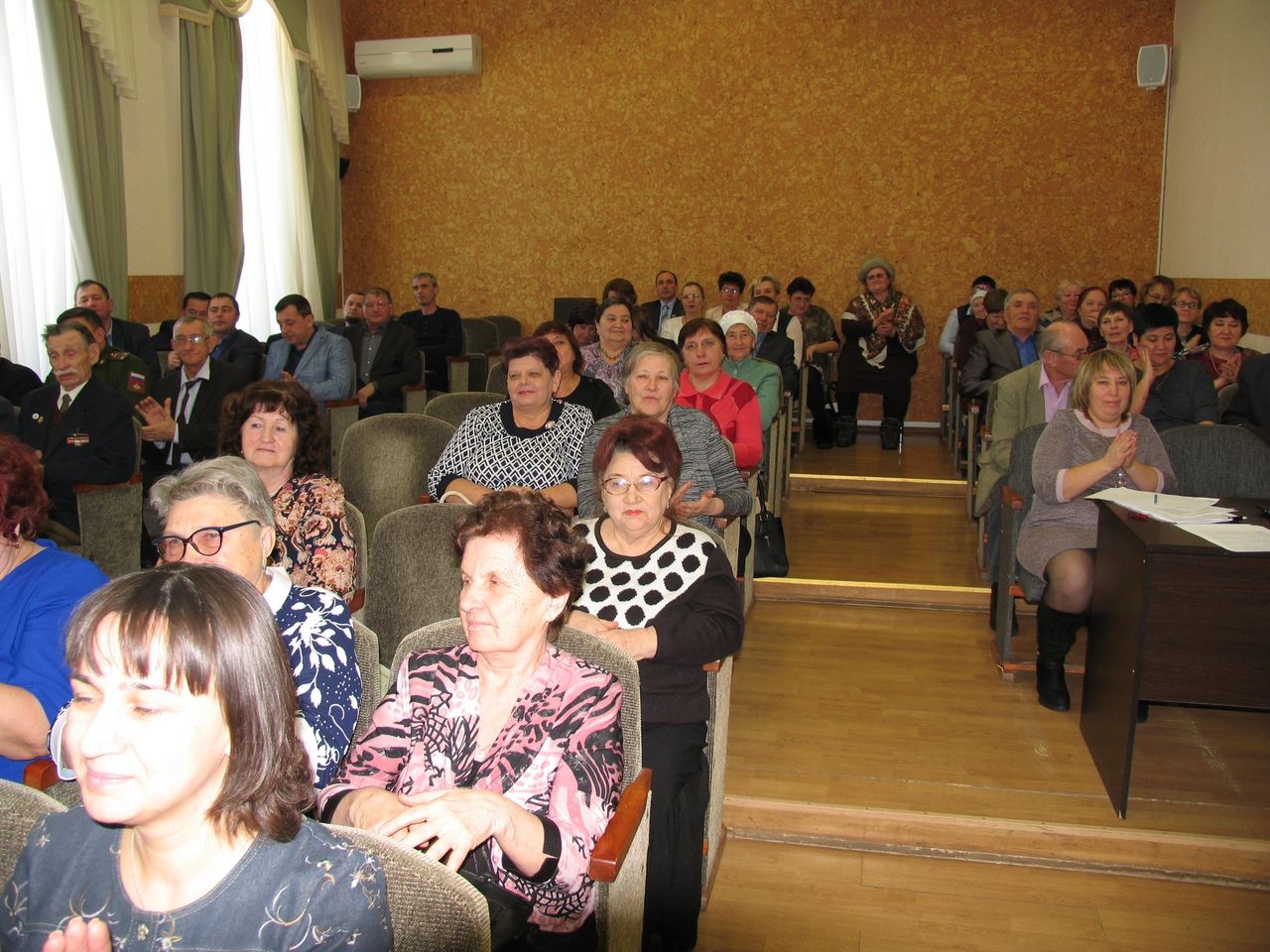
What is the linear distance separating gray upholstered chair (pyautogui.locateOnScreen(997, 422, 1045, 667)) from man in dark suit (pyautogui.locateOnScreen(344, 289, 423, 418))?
3.77 m

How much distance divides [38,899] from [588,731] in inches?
29.7

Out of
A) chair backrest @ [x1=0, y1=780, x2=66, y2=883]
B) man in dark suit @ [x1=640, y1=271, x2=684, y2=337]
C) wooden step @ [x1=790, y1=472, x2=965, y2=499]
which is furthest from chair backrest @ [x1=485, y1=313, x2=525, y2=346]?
chair backrest @ [x1=0, y1=780, x2=66, y2=883]

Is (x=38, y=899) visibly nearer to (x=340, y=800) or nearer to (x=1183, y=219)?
(x=340, y=800)

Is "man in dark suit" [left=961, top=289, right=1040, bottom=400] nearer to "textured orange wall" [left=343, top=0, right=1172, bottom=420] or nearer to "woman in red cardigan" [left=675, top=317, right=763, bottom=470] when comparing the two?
"woman in red cardigan" [left=675, top=317, right=763, bottom=470]

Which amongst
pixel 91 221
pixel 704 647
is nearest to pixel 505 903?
pixel 704 647

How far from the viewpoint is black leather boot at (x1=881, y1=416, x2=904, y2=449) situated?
7609 mm

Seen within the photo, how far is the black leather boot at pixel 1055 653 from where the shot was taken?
3316 millimetres

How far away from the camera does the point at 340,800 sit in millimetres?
1528

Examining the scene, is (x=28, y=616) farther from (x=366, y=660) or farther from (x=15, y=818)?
(x=15, y=818)

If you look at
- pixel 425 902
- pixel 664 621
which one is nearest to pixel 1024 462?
pixel 664 621

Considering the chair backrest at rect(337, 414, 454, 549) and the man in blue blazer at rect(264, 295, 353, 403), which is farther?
the man in blue blazer at rect(264, 295, 353, 403)

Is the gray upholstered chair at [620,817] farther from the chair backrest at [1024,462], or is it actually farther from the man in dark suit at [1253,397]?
the man in dark suit at [1253,397]

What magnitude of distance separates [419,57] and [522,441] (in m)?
6.66

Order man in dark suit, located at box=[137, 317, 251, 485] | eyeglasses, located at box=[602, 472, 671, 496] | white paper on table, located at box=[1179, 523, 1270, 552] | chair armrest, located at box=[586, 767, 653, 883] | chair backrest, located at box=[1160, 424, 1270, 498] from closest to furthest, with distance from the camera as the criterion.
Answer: chair armrest, located at box=[586, 767, 653, 883], eyeglasses, located at box=[602, 472, 671, 496], white paper on table, located at box=[1179, 523, 1270, 552], chair backrest, located at box=[1160, 424, 1270, 498], man in dark suit, located at box=[137, 317, 251, 485]
